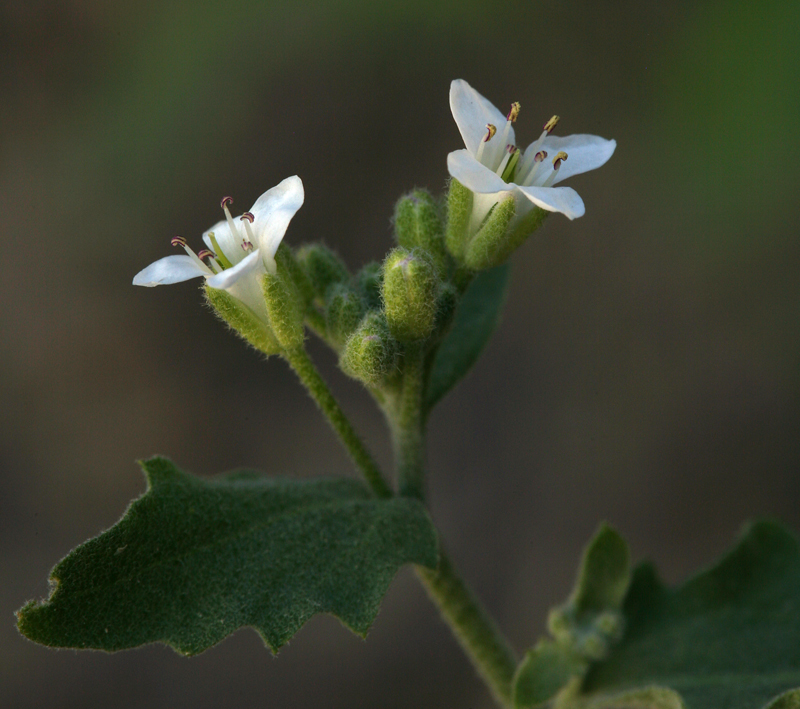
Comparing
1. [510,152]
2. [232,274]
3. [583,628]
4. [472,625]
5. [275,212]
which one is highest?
[275,212]

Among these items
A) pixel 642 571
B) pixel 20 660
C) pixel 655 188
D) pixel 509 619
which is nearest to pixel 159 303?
pixel 20 660

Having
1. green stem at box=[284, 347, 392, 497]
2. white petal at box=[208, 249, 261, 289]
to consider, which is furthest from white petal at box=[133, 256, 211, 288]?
green stem at box=[284, 347, 392, 497]

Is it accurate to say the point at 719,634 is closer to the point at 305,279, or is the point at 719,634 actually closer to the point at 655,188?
the point at 305,279

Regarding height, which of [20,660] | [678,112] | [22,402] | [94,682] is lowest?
[94,682]

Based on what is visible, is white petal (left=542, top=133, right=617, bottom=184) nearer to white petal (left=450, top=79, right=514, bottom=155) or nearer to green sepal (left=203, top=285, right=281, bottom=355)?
white petal (left=450, top=79, right=514, bottom=155)

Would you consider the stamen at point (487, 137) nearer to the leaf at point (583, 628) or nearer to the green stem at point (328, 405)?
the green stem at point (328, 405)

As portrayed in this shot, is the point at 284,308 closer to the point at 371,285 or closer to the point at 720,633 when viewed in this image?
the point at 371,285

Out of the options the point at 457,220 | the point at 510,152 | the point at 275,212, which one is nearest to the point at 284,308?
the point at 275,212
